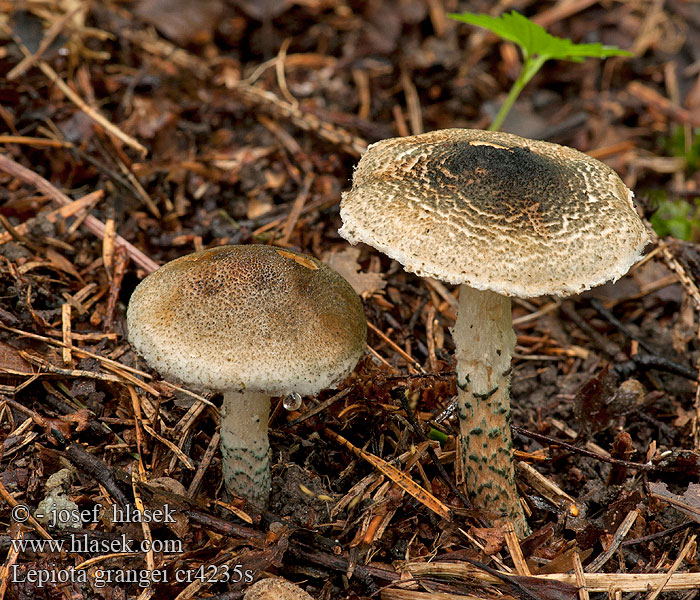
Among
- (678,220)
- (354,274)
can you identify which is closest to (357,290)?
(354,274)

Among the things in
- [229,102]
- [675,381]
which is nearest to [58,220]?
[229,102]

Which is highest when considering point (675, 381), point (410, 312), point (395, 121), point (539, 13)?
point (539, 13)

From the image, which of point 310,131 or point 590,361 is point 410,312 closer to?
point 590,361

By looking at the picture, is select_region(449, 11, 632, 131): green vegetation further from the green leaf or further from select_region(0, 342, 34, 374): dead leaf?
select_region(0, 342, 34, 374): dead leaf

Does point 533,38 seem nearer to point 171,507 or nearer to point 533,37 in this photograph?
point 533,37

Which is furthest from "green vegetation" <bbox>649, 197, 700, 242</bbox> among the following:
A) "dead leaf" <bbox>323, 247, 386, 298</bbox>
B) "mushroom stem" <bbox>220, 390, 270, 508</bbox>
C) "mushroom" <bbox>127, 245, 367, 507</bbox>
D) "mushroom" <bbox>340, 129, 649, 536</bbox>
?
"mushroom stem" <bbox>220, 390, 270, 508</bbox>

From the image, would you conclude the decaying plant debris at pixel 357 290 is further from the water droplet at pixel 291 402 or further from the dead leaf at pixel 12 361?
the water droplet at pixel 291 402
